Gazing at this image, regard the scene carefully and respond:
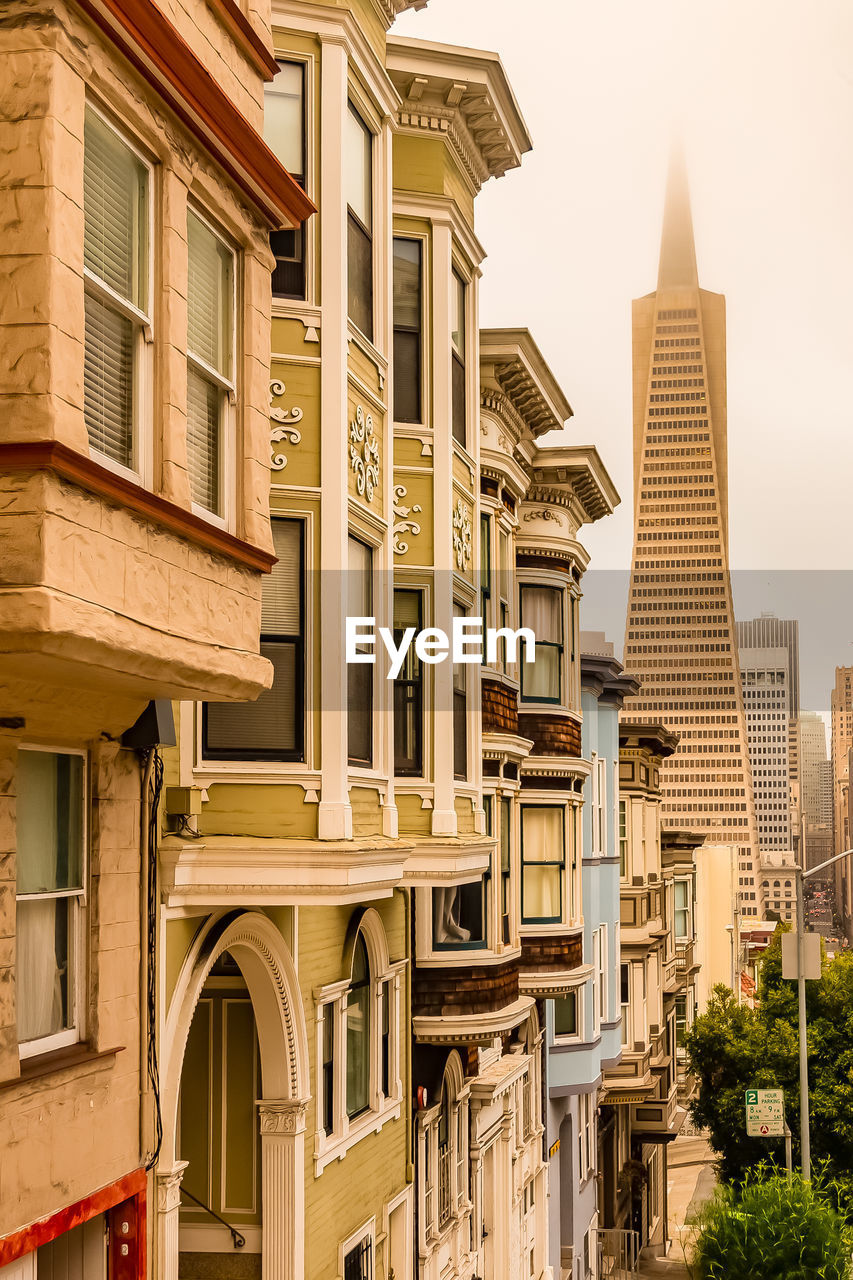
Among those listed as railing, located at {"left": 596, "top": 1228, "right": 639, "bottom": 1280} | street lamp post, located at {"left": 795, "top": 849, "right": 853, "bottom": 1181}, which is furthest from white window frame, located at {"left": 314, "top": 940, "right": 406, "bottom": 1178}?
railing, located at {"left": 596, "top": 1228, "right": 639, "bottom": 1280}

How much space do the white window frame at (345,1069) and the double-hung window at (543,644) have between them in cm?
1003

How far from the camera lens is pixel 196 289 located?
29.4 ft

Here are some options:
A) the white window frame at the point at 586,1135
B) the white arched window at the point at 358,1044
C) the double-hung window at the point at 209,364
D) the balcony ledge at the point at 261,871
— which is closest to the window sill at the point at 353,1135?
the white arched window at the point at 358,1044

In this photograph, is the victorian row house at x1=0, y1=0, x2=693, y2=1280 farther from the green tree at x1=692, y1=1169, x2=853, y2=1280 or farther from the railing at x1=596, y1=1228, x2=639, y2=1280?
the railing at x1=596, y1=1228, x2=639, y2=1280

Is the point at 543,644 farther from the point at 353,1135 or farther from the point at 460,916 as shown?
the point at 353,1135

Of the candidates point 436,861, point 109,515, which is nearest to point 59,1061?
point 109,515

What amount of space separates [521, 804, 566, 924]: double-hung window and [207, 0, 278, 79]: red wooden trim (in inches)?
720

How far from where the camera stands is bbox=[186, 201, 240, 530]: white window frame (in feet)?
29.7

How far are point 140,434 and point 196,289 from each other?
1.43 metres

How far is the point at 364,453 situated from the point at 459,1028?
331 inches

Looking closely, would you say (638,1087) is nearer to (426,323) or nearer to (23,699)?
(426,323)

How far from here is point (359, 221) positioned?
46.0ft

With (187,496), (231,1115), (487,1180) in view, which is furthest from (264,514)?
(487,1180)

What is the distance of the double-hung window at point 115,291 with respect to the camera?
7.49 m
